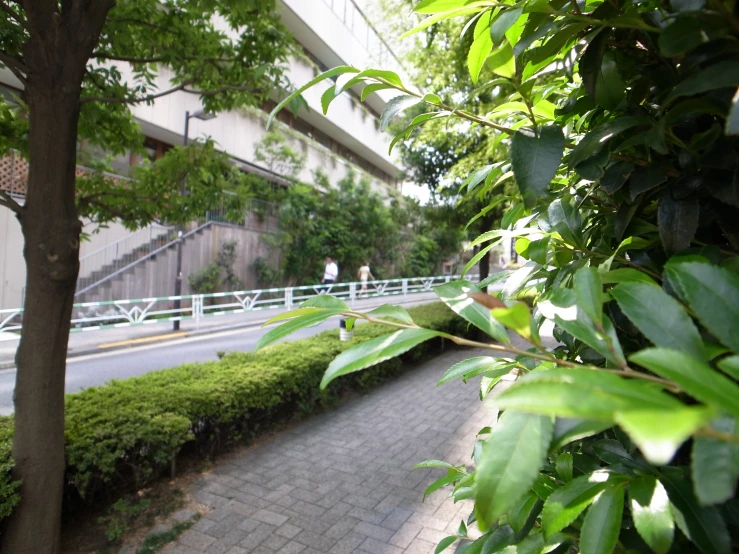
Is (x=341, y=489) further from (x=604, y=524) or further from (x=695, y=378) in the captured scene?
(x=695, y=378)

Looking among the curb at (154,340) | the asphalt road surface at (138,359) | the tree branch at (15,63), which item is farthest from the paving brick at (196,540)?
the curb at (154,340)

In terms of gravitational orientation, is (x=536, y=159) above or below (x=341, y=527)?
above

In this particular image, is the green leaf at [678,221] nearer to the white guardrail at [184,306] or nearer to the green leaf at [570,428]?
the green leaf at [570,428]

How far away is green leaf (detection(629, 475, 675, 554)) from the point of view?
58cm

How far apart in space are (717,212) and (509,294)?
1.24 ft

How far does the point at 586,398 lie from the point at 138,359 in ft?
34.7

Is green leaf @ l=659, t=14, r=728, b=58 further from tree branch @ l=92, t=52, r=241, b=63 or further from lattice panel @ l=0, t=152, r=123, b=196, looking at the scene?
lattice panel @ l=0, t=152, r=123, b=196

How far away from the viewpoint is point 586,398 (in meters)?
0.34

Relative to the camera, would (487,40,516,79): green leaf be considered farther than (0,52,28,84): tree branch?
No

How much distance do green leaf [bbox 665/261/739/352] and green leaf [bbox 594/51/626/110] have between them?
48 cm

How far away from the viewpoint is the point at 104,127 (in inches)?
169

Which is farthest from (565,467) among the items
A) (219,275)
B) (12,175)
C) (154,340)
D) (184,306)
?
(219,275)

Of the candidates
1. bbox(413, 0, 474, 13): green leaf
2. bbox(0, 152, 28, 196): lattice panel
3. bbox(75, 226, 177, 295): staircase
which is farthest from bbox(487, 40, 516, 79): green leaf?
bbox(75, 226, 177, 295): staircase

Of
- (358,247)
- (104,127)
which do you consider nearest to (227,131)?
(358,247)
